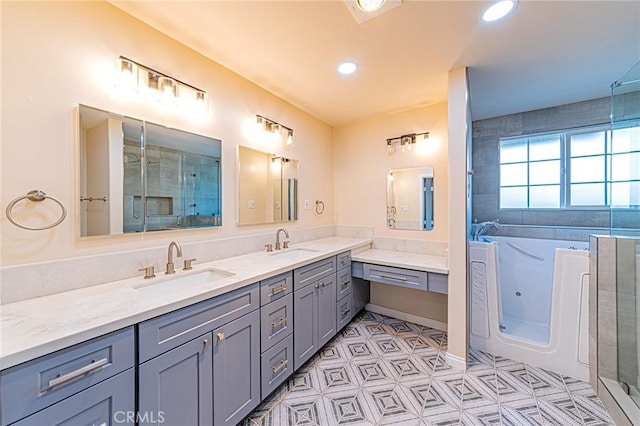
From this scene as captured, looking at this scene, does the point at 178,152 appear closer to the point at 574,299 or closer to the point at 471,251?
the point at 471,251

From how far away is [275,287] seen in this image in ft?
5.57

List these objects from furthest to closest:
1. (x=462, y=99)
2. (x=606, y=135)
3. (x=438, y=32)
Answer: (x=606, y=135) < (x=462, y=99) < (x=438, y=32)

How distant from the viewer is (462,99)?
2.01 m

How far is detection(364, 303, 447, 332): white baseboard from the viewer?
274cm

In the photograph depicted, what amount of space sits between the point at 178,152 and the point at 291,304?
1338 millimetres

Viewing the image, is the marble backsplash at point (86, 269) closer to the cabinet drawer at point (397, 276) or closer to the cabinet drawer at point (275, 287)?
the cabinet drawer at point (275, 287)

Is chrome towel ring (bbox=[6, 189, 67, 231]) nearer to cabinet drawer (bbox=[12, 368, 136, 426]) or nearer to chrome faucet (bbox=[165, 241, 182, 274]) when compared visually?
chrome faucet (bbox=[165, 241, 182, 274])

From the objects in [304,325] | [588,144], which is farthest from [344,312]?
[588,144]

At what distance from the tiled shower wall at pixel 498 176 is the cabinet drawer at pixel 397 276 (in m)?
1.62

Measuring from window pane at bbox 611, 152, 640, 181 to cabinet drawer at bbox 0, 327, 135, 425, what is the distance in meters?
3.37

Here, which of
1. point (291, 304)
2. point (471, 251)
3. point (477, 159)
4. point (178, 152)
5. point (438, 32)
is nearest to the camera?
point (438, 32)

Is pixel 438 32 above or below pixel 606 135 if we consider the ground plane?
above

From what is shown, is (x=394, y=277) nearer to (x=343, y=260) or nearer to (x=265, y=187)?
(x=343, y=260)

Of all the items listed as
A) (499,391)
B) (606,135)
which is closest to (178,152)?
(499,391)
